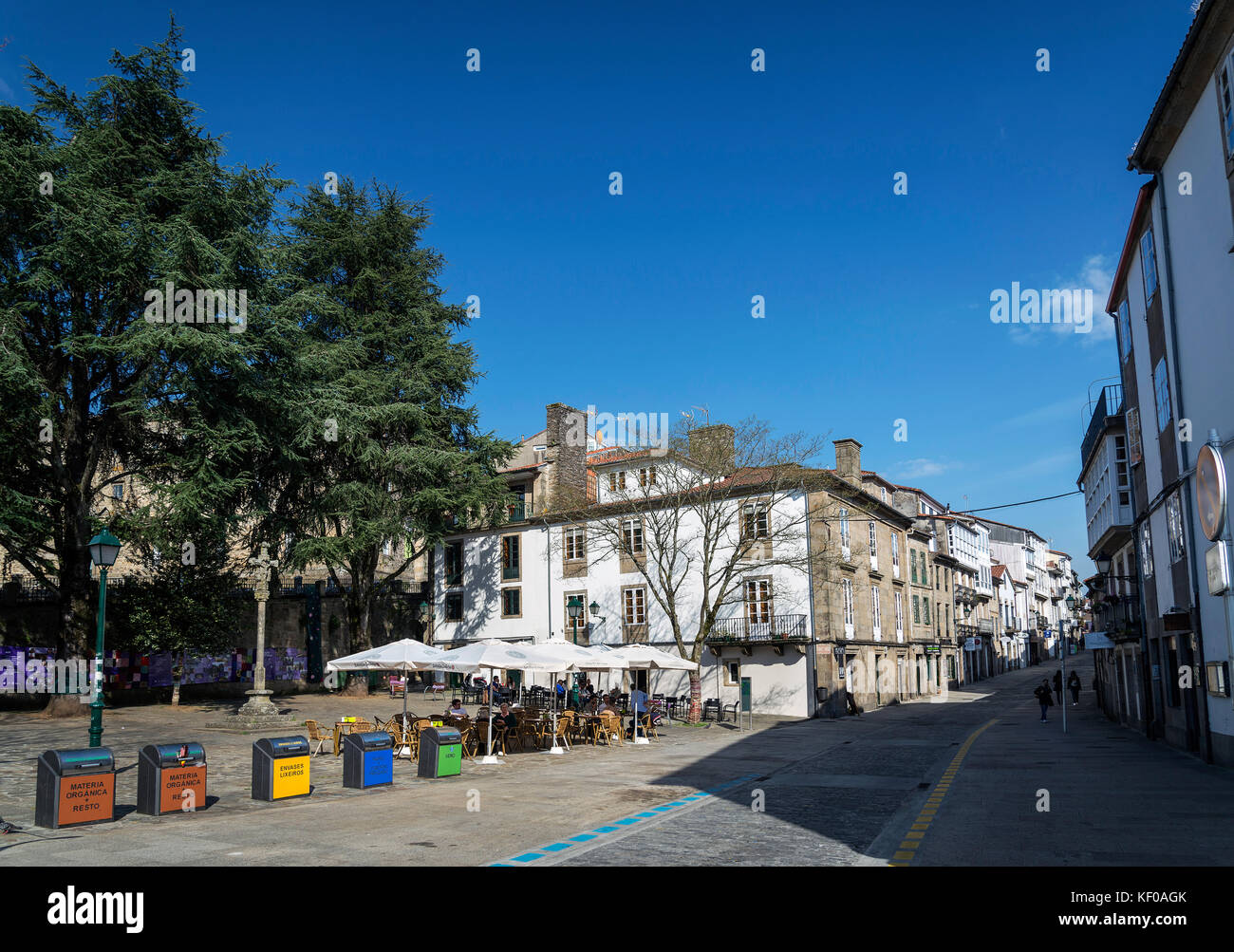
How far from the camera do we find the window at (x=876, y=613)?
45.0 metres

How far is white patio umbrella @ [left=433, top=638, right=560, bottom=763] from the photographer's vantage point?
780 inches

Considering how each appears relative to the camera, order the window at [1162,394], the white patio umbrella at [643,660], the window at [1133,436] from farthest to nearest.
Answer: the window at [1133,436]
the white patio umbrella at [643,660]
the window at [1162,394]

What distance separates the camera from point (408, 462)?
36.2 meters

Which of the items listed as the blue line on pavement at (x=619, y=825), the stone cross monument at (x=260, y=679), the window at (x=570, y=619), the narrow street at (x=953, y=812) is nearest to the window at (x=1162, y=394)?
the narrow street at (x=953, y=812)

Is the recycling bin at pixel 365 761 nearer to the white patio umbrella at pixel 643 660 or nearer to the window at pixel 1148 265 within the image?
the white patio umbrella at pixel 643 660

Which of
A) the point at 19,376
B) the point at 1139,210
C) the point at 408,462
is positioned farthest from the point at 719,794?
the point at 408,462

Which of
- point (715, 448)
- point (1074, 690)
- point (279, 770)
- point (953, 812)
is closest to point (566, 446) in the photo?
point (715, 448)

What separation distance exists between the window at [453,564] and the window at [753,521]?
1717 cm

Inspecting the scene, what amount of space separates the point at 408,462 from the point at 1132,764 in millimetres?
26388

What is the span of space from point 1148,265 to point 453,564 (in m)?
35.3

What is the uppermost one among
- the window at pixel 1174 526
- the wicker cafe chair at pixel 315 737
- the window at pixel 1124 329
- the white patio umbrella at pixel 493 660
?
the window at pixel 1124 329

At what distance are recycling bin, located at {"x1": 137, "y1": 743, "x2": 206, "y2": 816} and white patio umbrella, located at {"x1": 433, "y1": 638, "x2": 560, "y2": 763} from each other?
7.28 meters

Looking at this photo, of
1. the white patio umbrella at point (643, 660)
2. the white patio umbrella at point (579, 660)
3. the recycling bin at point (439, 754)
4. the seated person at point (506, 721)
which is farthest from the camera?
the white patio umbrella at point (643, 660)
